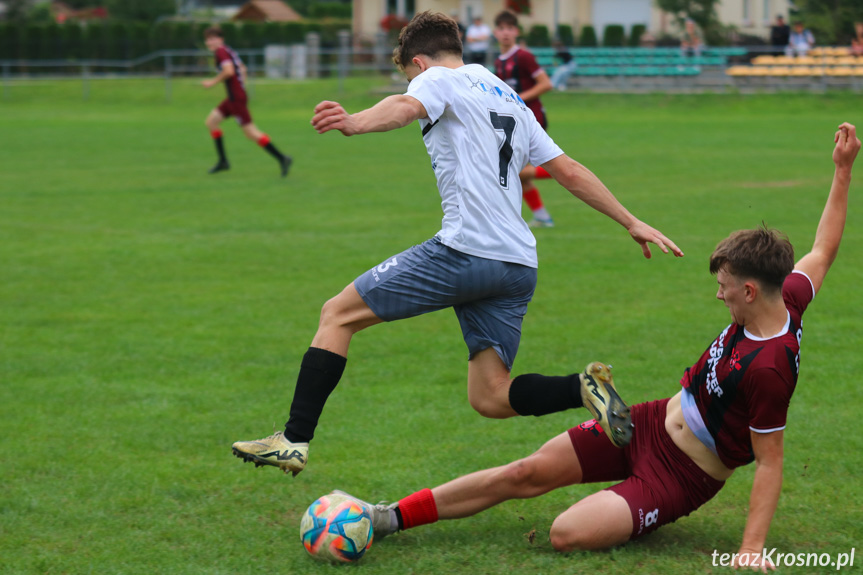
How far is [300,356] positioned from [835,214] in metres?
4.08

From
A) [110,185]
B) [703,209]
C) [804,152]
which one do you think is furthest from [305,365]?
[804,152]

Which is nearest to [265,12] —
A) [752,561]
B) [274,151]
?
[274,151]

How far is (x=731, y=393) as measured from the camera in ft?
12.8

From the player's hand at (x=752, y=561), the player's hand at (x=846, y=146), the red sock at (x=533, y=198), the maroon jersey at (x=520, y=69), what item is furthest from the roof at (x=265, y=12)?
the player's hand at (x=752, y=561)

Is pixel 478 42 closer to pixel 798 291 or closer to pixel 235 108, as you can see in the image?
pixel 235 108

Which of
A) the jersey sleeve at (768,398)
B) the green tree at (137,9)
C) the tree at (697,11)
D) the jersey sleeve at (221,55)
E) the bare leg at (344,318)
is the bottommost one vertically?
the jersey sleeve at (768,398)

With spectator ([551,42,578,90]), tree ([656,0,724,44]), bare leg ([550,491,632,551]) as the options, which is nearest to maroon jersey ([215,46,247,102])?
bare leg ([550,491,632,551])

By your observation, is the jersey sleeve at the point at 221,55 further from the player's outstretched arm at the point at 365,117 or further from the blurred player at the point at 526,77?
the player's outstretched arm at the point at 365,117

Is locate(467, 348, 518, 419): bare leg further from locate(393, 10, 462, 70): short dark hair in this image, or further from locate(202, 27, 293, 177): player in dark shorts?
locate(202, 27, 293, 177): player in dark shorts

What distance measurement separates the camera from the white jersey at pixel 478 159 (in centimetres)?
423

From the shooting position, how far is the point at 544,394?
14.4 ft

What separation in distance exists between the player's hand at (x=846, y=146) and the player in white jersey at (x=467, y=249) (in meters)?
0.82

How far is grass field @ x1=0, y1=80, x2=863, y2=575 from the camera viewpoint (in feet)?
14.3

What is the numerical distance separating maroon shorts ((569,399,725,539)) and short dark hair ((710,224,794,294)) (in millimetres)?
839
